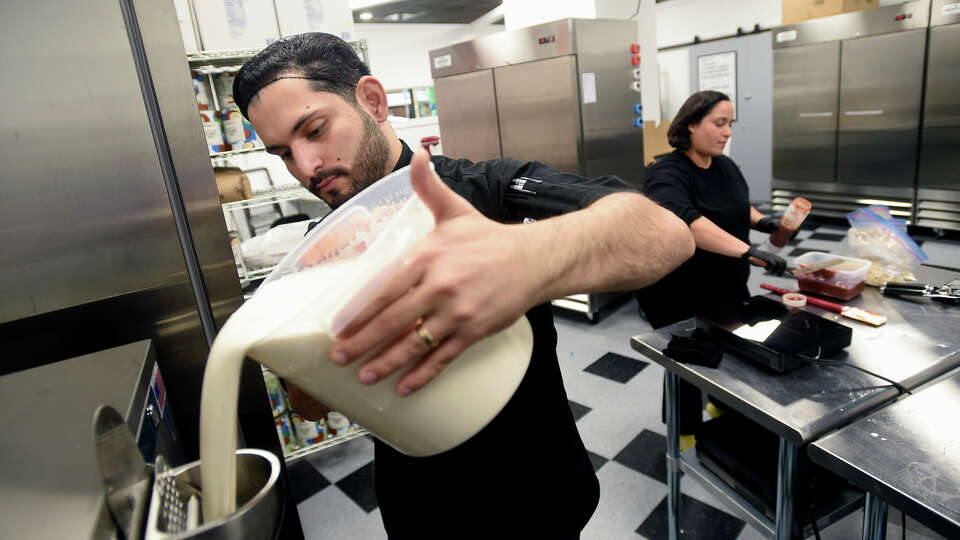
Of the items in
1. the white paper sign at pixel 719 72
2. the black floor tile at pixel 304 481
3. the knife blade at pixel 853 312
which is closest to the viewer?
the knife blade at pixel 853 312

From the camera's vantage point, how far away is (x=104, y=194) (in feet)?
3.21

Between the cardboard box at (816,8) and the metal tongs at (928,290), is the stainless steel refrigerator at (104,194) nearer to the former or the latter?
the metal tongs at (928,290)

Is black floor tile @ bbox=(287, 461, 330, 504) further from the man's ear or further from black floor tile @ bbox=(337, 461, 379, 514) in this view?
the man's ear

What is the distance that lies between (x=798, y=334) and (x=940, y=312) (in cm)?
60

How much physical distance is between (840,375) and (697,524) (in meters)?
0.89

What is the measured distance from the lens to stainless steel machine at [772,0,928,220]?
4.61 metres

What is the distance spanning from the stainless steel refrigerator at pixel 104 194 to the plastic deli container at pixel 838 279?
1.89 metres

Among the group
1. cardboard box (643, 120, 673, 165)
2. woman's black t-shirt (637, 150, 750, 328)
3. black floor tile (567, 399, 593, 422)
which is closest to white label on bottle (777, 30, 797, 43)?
cardboard box (643, 120, 673, 165)

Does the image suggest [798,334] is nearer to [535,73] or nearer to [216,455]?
[216,455]

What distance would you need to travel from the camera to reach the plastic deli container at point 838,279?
1812mm

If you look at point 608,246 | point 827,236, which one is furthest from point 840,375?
point 827,236

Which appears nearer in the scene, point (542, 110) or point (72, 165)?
point (72, 165)

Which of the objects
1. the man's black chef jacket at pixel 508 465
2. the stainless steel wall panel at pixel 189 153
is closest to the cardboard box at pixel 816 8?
the man's black chef jacket at pixel 508 465

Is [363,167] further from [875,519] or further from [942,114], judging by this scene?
[942,114]
